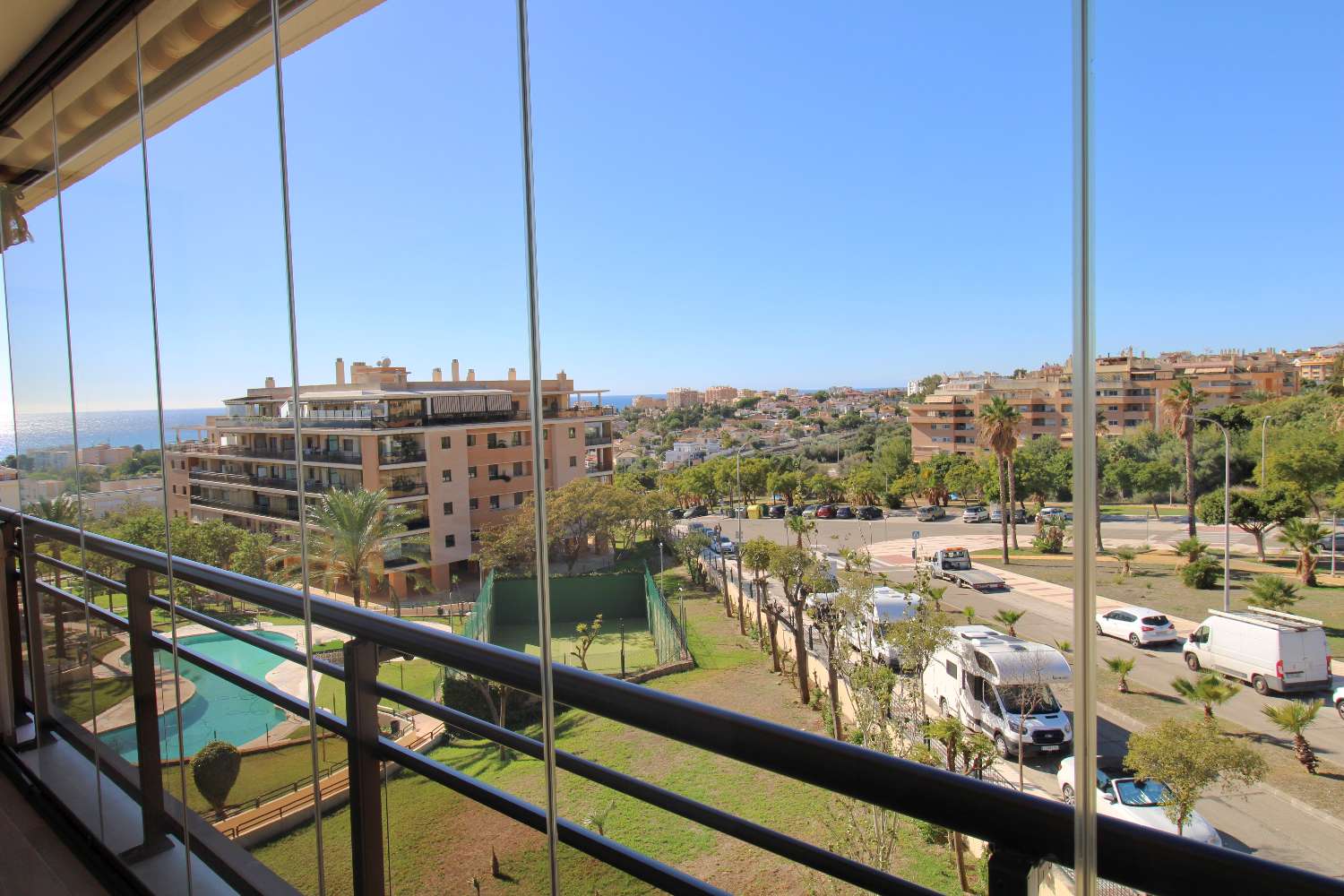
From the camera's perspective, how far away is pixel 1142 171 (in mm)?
906

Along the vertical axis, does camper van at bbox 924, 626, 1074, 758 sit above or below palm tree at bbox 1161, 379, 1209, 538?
below

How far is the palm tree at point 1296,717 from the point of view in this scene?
1.19 meters

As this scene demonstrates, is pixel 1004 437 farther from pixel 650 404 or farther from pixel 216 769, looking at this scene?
pixel 216 769

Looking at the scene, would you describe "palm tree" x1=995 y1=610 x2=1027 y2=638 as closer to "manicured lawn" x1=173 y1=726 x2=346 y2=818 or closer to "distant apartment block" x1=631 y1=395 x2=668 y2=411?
"distant apartment block" x1=631 y1=395 x2=668 y2=411

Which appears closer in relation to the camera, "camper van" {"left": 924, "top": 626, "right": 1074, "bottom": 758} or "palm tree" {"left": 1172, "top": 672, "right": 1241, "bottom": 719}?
"camper van" {"left": 924, "top": 626, "right": 1074, "bottom": 758}

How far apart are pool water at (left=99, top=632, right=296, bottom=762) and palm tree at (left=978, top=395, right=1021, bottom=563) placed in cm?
140

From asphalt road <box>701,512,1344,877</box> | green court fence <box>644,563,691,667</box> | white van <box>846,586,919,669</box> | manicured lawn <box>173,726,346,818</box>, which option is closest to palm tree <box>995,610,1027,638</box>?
asphalt road <box>701,512,1344,877</box>

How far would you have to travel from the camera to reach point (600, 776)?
83 centimetres

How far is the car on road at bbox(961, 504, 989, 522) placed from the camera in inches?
83.0

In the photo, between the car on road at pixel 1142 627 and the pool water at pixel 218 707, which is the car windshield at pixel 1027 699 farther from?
the pool water at pixel 218 707

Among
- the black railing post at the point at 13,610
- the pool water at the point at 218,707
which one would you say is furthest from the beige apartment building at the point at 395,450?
the black railing post at the point at 13,610

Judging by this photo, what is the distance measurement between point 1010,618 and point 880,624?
1.14m

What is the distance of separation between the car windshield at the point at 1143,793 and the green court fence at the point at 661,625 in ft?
10.9

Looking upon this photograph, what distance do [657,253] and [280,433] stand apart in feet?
3.95
